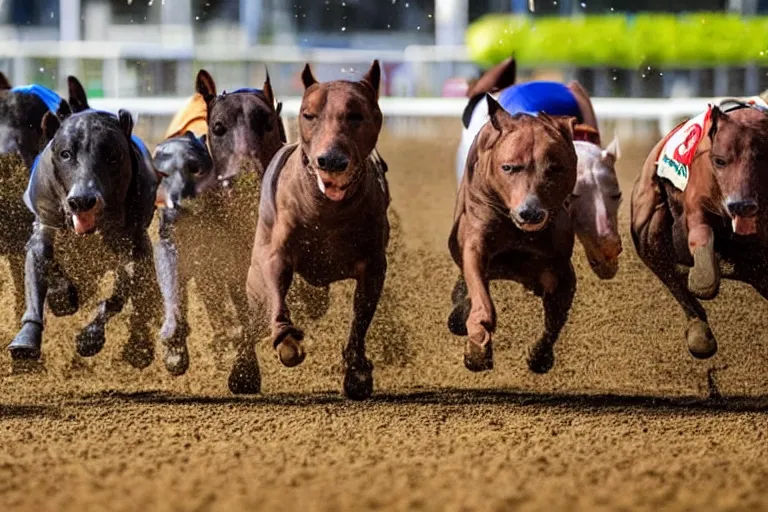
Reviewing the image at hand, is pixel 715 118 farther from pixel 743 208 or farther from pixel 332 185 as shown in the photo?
pixel 332 185

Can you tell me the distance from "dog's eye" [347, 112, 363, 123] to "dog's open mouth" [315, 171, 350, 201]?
0.20 m

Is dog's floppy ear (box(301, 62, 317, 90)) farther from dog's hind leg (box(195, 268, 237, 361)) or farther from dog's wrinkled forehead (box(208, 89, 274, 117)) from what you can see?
dog's hind leg (box(195, 268, 237, 361))

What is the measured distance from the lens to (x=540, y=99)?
20.1ft

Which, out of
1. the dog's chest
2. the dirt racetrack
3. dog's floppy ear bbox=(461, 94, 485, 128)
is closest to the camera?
the dirt racetrack

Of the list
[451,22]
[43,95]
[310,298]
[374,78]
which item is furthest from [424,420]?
[451,22]

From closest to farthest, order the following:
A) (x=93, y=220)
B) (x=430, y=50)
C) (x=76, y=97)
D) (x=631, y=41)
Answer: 1. (x=93, y=220)
2. (x=76, y=97)
3. (x=430, y=50)
4. (x=631, y=41)

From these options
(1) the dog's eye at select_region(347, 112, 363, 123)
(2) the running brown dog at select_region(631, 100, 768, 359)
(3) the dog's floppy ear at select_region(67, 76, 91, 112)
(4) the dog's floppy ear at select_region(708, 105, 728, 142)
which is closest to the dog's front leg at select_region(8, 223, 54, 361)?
(3) the dog's floppy ear at select_region(67, 76, 91, 112)

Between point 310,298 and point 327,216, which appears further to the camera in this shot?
point 310,298

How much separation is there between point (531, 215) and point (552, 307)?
2.07 feet

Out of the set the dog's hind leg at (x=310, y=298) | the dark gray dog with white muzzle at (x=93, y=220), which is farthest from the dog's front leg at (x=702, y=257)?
the dark gray dog with white muzzle at (x=93, y=220)

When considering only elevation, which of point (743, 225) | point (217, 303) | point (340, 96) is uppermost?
point (340, 96)

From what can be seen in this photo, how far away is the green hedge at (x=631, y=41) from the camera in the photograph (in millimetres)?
14109

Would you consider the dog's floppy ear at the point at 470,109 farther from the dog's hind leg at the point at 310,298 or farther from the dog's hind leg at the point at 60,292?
the dog's hind leg at the point at 60,292

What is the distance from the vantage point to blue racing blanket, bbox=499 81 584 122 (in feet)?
19.8
